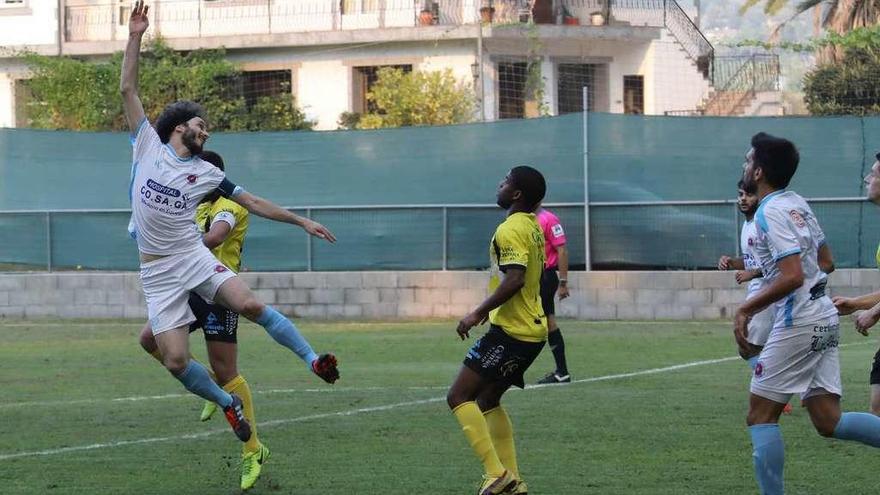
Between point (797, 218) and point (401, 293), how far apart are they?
615 inches

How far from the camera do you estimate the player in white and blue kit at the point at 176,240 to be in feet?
30.6

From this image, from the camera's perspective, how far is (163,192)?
30.7 feet

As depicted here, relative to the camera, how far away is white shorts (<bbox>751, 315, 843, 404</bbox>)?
7.59 meters

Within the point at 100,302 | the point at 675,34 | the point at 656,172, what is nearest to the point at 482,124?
the point at 656,172

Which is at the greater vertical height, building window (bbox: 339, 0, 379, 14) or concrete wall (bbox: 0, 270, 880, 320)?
building window (bbox: 339, 0, 379, 14)

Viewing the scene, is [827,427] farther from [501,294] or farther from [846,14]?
[846,14]

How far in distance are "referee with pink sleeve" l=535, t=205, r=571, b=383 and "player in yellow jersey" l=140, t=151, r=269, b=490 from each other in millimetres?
3811

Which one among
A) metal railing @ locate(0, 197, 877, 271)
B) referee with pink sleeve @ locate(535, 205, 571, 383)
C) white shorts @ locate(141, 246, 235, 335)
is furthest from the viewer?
metal railing @ locate(0, 197, 877, 271)

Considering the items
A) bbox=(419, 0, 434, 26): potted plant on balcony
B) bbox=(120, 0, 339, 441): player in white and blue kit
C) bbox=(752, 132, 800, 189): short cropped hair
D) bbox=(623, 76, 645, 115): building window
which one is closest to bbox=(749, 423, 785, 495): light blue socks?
bbox=(752, 132, 800, 189): short cropped hair

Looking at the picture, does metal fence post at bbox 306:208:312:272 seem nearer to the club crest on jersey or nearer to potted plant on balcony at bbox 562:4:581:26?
the club crest on jersey

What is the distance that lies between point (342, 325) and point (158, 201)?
41.8ft

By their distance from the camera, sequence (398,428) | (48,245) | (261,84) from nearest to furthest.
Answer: (398,428), (48,245), (261,84)

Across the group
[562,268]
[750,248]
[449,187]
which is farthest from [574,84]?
[750,248]

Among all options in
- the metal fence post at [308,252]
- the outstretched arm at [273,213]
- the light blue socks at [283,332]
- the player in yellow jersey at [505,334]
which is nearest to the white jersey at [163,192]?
the outstretched arm at [273,213]
